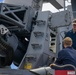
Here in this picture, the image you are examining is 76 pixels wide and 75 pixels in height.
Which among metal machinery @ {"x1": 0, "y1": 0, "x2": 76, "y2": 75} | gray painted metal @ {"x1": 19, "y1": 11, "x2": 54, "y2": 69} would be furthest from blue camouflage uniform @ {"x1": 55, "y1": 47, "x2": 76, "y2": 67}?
gray painted metal @ {"x1": 19, "y1": 11, "x2": 54, "y2": 69}

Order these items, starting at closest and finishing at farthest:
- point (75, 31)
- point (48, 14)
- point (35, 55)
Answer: point (75, 31) → point (35, 55) → point (48, 14)

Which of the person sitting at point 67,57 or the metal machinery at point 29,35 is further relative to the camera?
the metal machinery at point 29,35

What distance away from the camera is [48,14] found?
6707 mm

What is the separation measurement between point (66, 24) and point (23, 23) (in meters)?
1.05

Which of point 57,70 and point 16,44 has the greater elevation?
point 57,70

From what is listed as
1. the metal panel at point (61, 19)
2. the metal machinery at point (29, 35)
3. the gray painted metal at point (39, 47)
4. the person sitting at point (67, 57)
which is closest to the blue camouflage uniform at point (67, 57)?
the person sitting at point (67, 57)

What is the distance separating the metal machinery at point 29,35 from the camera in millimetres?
6188

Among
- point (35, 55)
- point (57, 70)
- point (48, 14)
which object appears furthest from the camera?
point (48, 14)

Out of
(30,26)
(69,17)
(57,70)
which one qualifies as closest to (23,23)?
(30,26)

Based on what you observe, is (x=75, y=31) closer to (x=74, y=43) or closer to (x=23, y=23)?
(x=74, y=43)

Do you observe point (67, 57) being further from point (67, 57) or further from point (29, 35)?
point (29, 35)

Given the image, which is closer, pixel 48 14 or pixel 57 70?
pixel 57 70

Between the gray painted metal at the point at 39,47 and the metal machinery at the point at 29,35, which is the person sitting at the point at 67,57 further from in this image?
the gray painted metal at the point at 39,47

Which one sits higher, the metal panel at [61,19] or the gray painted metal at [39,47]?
the metal panel at [61,19]
